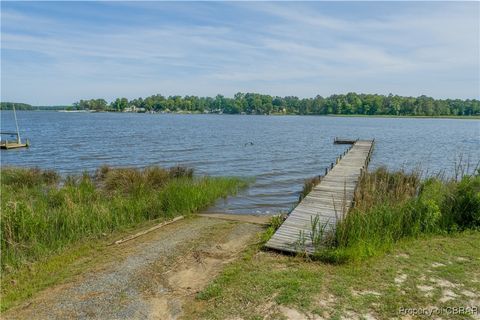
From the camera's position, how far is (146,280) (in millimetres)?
6234

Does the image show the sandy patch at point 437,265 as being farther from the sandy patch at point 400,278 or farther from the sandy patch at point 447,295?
the sandy patch at point 447,295

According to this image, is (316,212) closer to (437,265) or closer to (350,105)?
(437,265)

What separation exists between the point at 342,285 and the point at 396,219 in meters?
3.10

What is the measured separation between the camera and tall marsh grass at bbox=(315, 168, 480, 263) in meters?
6.89

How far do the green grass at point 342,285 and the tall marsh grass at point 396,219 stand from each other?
30 cm

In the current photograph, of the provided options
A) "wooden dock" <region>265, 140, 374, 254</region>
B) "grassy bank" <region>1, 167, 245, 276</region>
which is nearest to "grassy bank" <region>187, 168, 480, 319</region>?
"wooden dock" <region>265, 140, 374, 254</region>

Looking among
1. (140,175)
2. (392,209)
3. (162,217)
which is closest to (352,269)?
(392,209)

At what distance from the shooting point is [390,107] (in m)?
143

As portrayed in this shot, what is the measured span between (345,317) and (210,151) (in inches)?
1014

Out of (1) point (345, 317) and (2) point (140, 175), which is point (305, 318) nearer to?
(1) point (345, 317)

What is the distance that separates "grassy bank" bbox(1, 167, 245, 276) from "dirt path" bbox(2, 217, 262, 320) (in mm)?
1481

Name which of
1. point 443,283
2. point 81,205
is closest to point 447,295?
point 443,283

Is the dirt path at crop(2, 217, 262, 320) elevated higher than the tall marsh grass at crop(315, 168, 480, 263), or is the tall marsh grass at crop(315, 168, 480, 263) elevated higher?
the tall marsh grass at crop(315, 168, 480, 263)

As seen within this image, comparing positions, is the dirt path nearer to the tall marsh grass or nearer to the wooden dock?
the wooden dock
